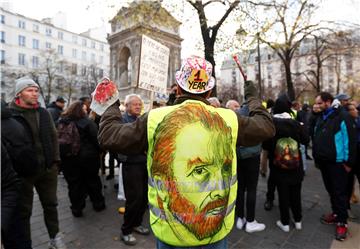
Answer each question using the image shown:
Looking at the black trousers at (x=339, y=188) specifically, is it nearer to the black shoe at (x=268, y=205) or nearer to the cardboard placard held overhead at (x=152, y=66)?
the black shoe at (x=268, y=205)

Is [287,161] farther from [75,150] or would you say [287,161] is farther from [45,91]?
[45,91]

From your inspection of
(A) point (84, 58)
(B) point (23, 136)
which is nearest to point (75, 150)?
(B) point (23, 136)

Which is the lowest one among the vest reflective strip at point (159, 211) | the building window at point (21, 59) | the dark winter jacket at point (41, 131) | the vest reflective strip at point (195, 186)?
the vest reflective strip at point (159, 211)

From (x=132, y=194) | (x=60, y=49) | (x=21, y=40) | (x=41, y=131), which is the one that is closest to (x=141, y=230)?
(x=132, y=194)

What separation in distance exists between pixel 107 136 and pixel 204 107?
2.19 feet

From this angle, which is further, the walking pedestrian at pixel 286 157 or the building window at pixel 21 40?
the building window at pixel 21 40

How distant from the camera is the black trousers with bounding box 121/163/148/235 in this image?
3.98 meters

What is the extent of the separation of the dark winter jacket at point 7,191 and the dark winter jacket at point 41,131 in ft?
4.94

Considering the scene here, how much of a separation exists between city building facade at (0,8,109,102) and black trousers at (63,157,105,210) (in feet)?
137

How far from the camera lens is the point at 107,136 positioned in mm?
1905

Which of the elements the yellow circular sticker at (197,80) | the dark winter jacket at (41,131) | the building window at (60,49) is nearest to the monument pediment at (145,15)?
the dark winter jacket at (41,131)

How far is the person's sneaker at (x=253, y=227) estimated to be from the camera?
439cm

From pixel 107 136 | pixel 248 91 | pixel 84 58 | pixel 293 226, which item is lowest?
pixel 293 226

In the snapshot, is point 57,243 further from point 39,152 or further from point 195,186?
point 195,186
